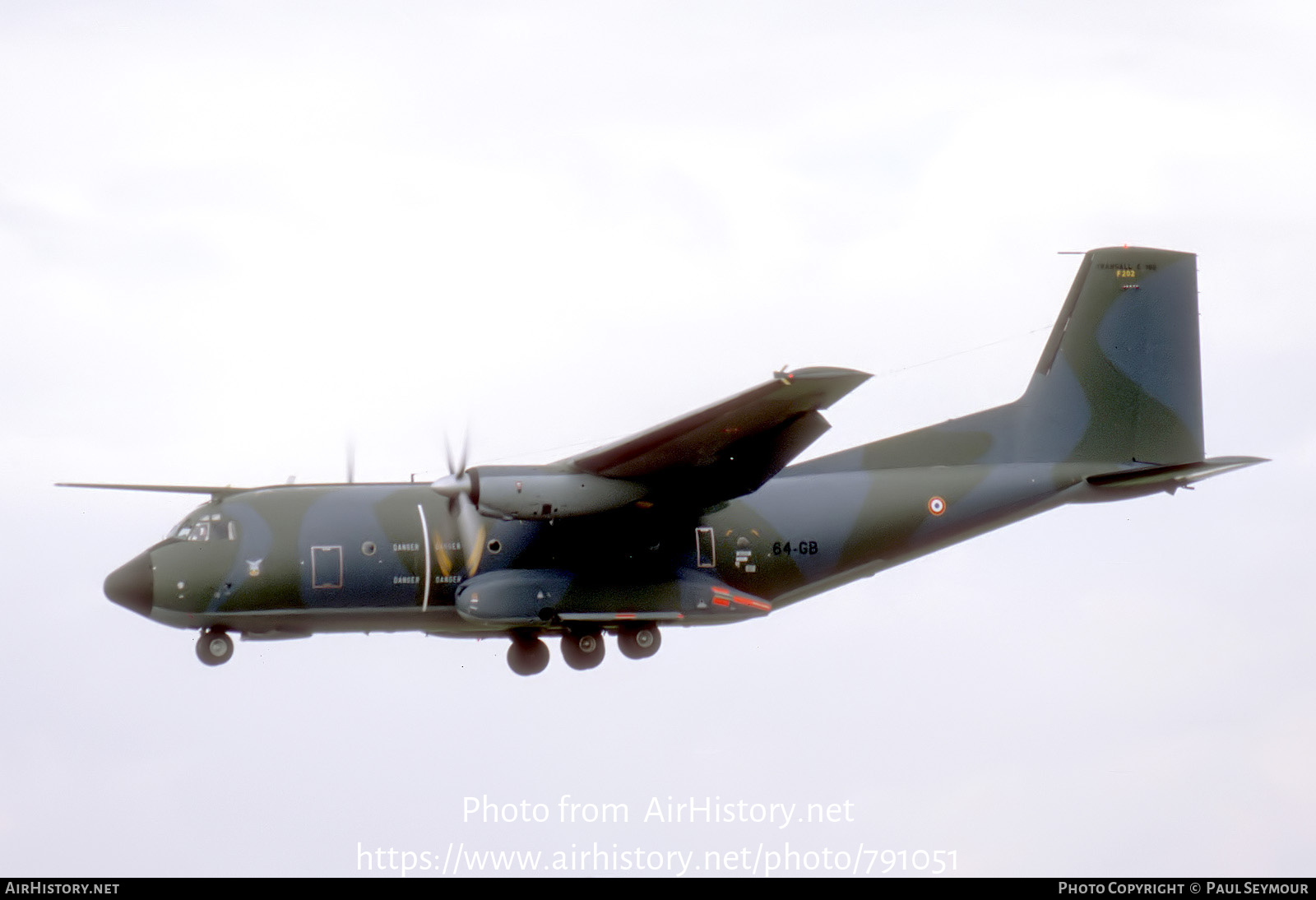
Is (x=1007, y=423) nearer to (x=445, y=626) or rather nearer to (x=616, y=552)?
(x=616, y=552)

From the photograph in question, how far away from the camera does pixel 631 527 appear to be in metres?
21.8

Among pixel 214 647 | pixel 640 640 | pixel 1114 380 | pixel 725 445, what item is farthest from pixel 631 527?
pixel 1114 380

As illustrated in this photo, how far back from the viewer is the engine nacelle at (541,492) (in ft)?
66.4

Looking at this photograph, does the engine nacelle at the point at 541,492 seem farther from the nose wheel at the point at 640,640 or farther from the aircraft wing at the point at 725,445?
the nose wheel at the point at 640,640

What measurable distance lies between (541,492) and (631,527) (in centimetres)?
183

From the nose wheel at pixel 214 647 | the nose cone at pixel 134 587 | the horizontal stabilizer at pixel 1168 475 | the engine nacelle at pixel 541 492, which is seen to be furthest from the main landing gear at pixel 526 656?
the horizontal stabilizer at pixel 1168 475

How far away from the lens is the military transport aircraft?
2061 cm

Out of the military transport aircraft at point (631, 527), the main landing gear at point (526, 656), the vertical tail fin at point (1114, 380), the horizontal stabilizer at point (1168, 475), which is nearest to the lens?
the military transport aircraft at point (631, 527)

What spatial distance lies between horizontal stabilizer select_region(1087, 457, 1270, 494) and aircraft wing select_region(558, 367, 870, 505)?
549cm

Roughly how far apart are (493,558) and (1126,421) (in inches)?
363

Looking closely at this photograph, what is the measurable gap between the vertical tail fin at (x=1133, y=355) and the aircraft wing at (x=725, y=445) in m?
5.26

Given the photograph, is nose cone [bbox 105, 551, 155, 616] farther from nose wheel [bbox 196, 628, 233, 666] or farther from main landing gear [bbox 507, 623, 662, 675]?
main landing gear [bbox 507, 623, 662, 675]

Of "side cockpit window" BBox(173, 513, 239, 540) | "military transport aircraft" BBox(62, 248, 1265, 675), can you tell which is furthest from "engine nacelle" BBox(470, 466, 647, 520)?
"side cockpit window" BBox(173, 513, 239, 540)

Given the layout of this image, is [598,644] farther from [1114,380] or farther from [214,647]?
[1114,380]
